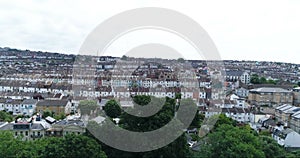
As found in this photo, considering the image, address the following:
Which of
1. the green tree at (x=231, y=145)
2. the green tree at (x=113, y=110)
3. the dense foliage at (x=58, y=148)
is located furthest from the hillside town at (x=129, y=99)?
the dense foliage at (x=58, y=148)

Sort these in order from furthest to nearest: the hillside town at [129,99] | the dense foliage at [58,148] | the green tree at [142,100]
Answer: the hillside town at [129,99] → the green tree at [142,100] → the dense foliage at [58,148]

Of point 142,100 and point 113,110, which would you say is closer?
point 142,100

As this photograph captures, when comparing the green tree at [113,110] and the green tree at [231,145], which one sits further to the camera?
the green tree at [113,110]

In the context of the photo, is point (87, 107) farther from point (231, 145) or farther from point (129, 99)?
point (231, 145)

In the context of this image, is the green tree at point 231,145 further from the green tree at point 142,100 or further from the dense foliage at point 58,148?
the dense foliage at point 58,148

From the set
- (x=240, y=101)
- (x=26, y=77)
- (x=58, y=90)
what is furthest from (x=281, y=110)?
(x=26, y=77)

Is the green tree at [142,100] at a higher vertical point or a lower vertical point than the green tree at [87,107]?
higher

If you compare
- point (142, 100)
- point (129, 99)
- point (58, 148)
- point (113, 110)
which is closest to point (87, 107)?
point (113, 110)

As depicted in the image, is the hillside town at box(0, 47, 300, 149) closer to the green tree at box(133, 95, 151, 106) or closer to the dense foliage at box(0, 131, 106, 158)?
the green tree at box(133, 95, 151, 106)

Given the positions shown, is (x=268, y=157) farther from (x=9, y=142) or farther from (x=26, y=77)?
(x=26, y=77)

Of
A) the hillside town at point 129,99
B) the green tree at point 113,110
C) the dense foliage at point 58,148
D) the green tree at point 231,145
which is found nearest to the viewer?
the dense foliage at point 58,148

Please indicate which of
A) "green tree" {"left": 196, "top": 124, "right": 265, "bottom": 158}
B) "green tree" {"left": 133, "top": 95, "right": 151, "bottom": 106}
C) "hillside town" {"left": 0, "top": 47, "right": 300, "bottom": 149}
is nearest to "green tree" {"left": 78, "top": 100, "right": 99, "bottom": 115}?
"hillside town" {"left": 0, "top": 47, "right": 300, "bottom": 149}
